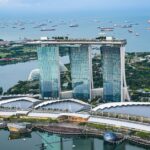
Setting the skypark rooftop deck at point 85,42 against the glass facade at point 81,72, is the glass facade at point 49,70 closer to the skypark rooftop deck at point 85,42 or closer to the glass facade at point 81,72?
the skypark rooftop deck at point 85,42

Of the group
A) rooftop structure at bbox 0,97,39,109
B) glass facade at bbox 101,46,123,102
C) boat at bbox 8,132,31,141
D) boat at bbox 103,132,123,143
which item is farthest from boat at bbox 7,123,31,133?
glass facade at bbox 101,46,123,102

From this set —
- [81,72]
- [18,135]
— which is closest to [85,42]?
[81,72]

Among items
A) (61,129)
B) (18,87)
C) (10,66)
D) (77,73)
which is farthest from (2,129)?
(10,66)

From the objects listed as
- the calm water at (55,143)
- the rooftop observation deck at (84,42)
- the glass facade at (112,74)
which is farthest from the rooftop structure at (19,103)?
the glass facade at (112,74)

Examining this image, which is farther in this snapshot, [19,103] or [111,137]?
[19,103]

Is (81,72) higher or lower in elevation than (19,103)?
higher

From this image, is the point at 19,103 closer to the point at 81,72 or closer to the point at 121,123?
the point at 81,72

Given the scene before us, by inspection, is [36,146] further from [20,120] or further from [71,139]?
[20,120]

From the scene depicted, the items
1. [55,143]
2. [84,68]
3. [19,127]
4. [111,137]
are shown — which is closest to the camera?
[111,137]
